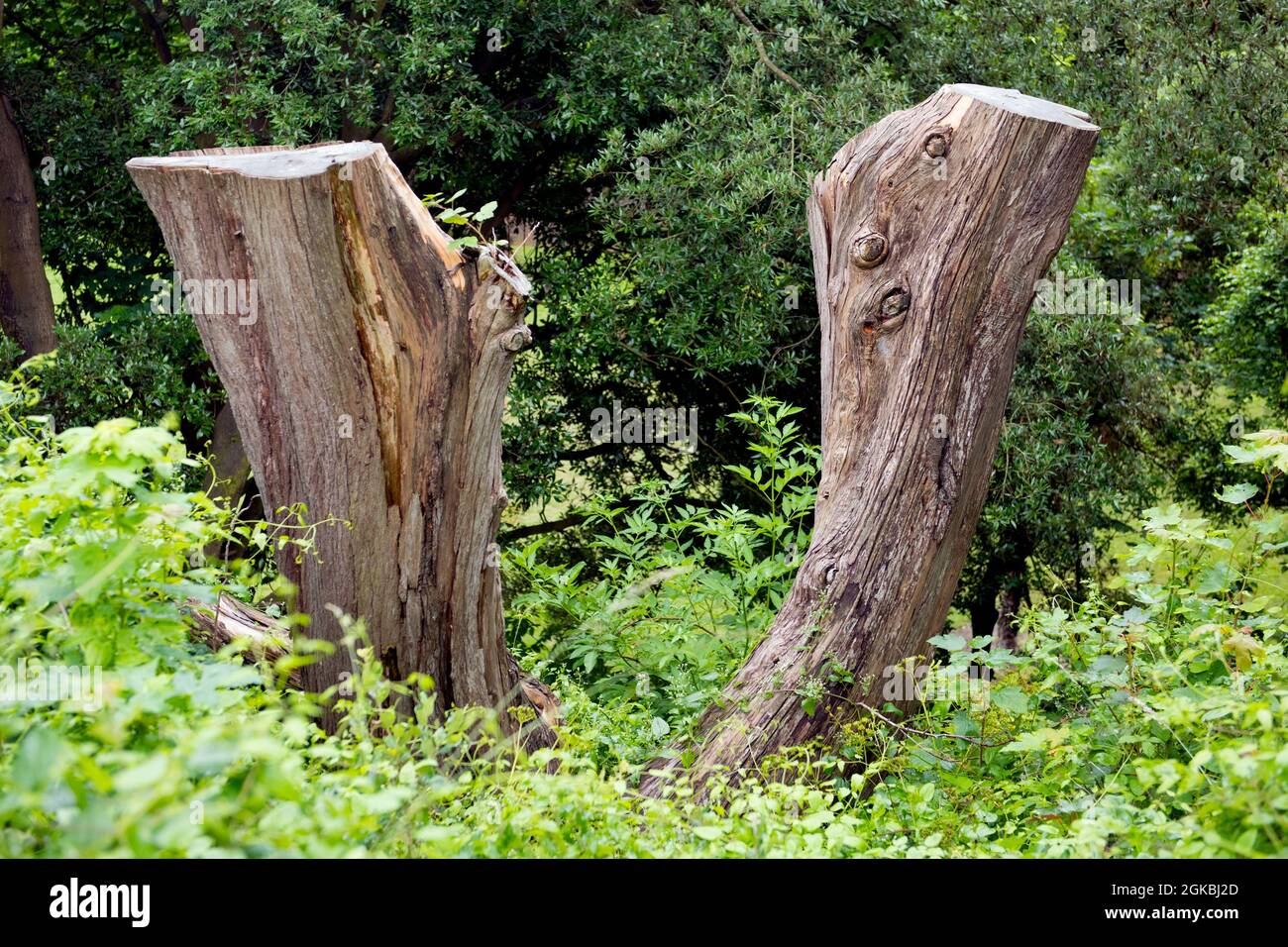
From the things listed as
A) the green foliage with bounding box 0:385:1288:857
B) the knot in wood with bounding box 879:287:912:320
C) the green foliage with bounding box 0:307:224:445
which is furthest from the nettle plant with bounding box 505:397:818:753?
the green foliage with bounding box 0:307:224:445

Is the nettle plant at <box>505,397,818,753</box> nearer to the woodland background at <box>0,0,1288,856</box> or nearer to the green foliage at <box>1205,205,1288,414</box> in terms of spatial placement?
the woodland background at <box>0,0,1288,856</box>

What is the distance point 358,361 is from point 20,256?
556 cm

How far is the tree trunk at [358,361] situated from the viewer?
11.4 feet

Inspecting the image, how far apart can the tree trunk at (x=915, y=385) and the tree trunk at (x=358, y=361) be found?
1189mm

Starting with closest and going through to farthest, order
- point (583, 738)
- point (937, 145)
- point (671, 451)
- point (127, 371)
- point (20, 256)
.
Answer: point (583, 738) < point (937, 145) < point (127, 371) < point (20, 256) < point (671, 451)

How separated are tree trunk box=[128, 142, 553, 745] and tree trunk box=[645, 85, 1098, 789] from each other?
119 cm

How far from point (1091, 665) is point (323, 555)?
8.95 feet

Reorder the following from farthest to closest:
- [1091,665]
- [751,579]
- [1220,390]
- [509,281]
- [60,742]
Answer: [1220,390], [751,579], [1091,665], [509,281], [60,742]

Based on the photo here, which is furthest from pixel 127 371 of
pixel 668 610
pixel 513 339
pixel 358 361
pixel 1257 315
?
pixel 1257 315

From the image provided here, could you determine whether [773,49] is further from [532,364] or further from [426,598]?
Result: [426,598]

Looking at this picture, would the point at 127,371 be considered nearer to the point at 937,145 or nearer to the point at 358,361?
the point at 358,361

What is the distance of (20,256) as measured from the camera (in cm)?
784
